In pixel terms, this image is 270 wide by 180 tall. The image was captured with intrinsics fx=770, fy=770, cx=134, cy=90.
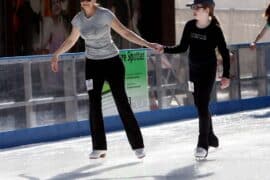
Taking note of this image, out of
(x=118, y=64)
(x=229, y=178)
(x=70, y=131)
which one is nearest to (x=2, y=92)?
(x=70, y=131)

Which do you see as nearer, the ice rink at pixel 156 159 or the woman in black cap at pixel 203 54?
the ice rink at pixel 156 159

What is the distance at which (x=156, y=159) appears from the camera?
24.1 feet

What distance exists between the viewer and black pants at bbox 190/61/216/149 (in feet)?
23.1

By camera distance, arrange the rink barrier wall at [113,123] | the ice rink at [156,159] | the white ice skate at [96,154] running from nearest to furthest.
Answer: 1. the ice rink at [156,159]
2. the white ice skate at [96,154]
3. the rink barrier wall at [113,123]

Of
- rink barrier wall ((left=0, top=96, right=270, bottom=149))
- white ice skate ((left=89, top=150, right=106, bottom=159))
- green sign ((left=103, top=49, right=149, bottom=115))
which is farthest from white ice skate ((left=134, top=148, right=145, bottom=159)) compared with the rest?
green sign ((left=103, top=49, right=149, bottom=115))

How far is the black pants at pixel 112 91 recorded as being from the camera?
22.8 ft

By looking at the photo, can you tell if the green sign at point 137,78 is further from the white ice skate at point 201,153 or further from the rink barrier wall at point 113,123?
the white ice skate at point 201,153

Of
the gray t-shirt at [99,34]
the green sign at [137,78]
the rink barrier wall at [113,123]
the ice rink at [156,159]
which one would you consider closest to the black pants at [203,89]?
the ice rink at [156,159]

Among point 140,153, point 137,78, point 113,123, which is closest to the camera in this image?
point 140,153

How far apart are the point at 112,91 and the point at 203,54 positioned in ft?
2.95

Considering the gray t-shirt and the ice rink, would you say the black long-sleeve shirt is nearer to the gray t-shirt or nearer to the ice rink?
the gray t-shirt

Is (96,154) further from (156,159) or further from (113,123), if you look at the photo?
(113,123)

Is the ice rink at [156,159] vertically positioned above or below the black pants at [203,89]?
below

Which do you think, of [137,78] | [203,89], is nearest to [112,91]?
[203,89]
